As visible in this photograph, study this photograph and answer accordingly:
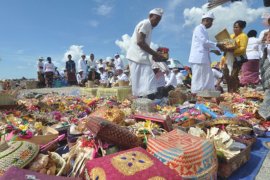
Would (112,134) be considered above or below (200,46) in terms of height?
below

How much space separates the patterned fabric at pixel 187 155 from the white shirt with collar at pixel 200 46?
13.7ft

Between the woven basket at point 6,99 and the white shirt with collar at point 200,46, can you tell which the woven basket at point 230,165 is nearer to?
the white shirt with collar at point 200,46

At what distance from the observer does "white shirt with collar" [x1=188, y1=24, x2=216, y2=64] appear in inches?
238

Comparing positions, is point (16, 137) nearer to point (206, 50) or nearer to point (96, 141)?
point (96, 141)

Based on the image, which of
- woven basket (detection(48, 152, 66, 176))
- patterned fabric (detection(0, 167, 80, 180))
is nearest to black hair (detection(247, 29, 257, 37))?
woven basket (detection(48, 152, 66, 176))

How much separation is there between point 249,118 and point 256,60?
4535 mm

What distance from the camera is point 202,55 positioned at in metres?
6.18

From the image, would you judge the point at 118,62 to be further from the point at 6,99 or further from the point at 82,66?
the point at 6,99

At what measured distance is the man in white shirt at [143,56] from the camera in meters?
5.12

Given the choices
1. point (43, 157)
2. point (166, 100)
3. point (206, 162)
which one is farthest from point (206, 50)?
point (43, 157)

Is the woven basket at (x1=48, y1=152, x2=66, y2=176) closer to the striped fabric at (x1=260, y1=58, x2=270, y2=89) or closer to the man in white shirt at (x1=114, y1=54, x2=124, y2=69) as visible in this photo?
the striped fabric at (x1=260, y1=58, x2=270, y2=89)

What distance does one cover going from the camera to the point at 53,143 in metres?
2.62

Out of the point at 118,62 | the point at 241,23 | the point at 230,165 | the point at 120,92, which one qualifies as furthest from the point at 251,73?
the point at 118,62

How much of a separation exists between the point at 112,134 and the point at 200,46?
437 centimetres
